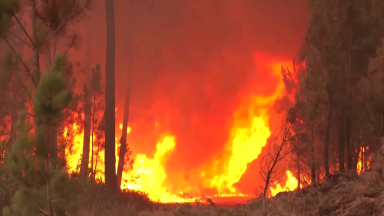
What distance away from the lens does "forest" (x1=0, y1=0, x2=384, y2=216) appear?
612 cm

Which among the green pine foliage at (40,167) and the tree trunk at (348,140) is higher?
the tree trunk at (348,140)

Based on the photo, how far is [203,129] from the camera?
25578mm

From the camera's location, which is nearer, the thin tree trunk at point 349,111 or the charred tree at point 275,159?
the charred tree at point 275,159

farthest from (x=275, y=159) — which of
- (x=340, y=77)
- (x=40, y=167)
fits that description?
(x=340, y=77)

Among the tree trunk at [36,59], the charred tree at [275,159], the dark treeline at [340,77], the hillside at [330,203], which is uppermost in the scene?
the dark treeline at [340,77]

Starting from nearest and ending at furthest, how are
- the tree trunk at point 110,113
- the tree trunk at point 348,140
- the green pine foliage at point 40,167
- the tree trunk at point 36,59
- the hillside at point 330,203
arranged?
the green pine foliage at point 40,167 → the tree trunk at point 36,59 → the hillside at point 330,203 → the tree trunk at point 348,140 → the tree trunk at point 110,113

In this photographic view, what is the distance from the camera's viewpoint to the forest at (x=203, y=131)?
6121 millimetres

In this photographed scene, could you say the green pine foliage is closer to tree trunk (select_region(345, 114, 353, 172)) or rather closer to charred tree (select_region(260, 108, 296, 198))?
charred tree (select_region(260, 108, 296, 198))

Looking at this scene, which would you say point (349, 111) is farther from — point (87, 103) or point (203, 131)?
point (87, 103)

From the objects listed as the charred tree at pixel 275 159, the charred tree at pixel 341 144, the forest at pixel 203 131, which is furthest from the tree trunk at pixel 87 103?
the charred tree at pixel 341 144

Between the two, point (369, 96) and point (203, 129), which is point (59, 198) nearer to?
point (369, 96)

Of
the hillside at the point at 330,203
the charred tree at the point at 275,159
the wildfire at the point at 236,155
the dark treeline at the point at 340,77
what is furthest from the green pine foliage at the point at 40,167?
the wildfire at the point at 236,155

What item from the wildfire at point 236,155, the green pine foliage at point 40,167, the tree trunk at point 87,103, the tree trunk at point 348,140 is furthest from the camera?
the wildfire at point 236,155

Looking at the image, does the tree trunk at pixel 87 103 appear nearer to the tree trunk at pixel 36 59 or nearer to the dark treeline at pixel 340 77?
the dark treeline at pixel 340 77
